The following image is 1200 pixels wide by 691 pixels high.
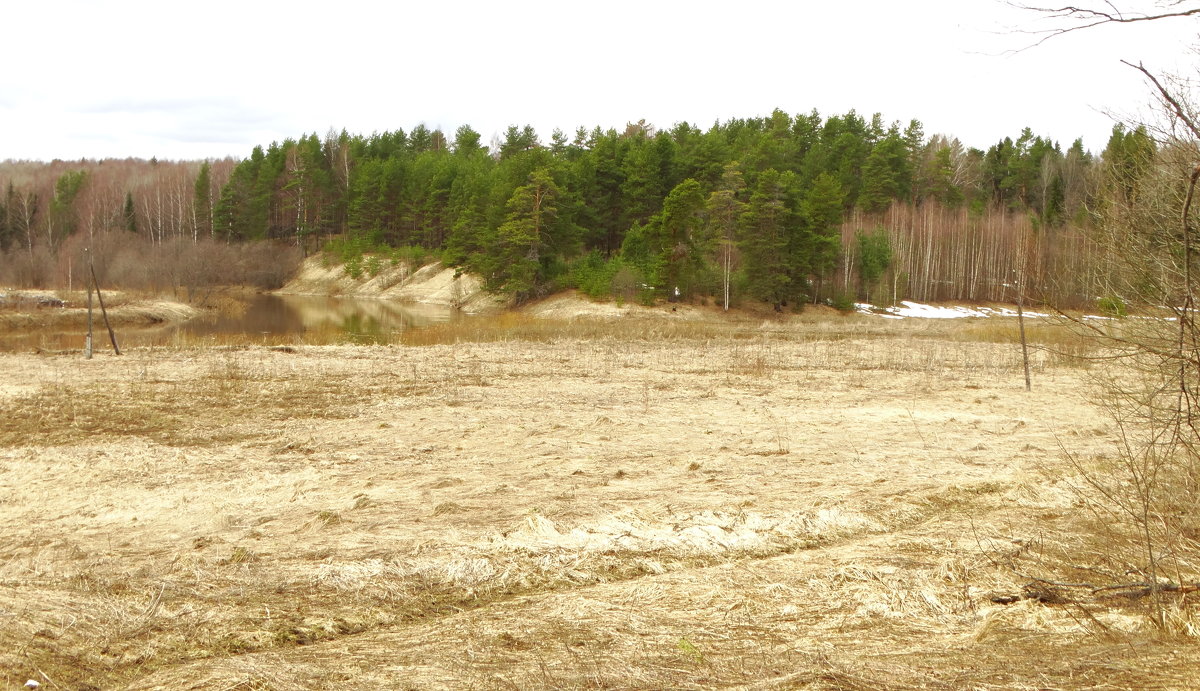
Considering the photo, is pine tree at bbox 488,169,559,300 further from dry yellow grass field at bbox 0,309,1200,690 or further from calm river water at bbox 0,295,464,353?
dry yellow grass field at bbox 0,309,1200,690

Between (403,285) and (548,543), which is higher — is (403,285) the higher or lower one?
the higher one

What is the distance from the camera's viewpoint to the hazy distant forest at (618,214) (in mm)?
51531

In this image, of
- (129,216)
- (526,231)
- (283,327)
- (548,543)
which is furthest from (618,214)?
(129,216)

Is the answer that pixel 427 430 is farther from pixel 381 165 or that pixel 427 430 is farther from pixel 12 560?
pixel 381 165

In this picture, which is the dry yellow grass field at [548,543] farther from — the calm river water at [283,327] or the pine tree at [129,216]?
the pine tree at [129,216]

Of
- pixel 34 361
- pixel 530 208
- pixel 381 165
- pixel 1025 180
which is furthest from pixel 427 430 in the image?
pixel 1025 180

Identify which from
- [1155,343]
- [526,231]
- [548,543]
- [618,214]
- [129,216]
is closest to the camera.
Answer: [1155,343]

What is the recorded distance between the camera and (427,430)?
14.6 m

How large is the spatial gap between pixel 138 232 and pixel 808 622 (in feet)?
347

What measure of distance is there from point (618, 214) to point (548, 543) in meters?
54.9

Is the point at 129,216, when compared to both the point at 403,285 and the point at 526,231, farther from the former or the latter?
the point at 526,231

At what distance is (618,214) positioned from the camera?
62062mm

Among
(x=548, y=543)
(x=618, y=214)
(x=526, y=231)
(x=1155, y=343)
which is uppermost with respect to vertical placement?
(x=618, y=214)

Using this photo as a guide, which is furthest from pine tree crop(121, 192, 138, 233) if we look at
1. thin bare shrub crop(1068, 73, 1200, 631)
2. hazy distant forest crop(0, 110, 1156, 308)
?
thin bare shrub crop(1068, 73, 1200, 631)
